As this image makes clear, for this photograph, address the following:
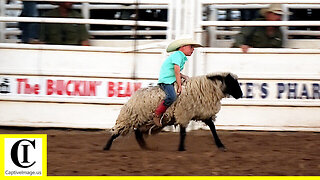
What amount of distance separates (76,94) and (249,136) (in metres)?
2.34

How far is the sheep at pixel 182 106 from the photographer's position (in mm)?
7117

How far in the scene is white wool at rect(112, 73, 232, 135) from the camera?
7109 millimetres

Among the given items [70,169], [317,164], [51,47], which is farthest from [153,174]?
[51,47]

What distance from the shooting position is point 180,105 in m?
7.14

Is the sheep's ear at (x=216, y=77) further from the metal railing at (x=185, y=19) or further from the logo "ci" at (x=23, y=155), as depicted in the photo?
the logo "ci" at (x=23, y=155)

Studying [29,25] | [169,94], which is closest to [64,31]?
[29,25]

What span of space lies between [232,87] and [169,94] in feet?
2.46

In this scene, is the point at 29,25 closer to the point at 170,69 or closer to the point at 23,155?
the point at 170,69

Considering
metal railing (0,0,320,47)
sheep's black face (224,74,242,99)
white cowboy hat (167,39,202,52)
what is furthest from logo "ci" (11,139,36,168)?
metal railing (0,0,320,47)

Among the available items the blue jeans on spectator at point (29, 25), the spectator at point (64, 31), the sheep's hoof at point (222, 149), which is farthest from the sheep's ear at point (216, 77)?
the blue jeans on spectator at point (29, 25)

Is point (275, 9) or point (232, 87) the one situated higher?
point (275, 9)

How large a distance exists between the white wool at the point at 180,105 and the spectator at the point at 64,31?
73.8 inches

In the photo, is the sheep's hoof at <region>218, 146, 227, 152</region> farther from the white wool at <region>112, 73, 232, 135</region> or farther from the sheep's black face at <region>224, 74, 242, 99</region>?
the sheep's black face at <region>224, 74, 242, 99</region>

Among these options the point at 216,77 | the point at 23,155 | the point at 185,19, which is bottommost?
the point at 23,155
